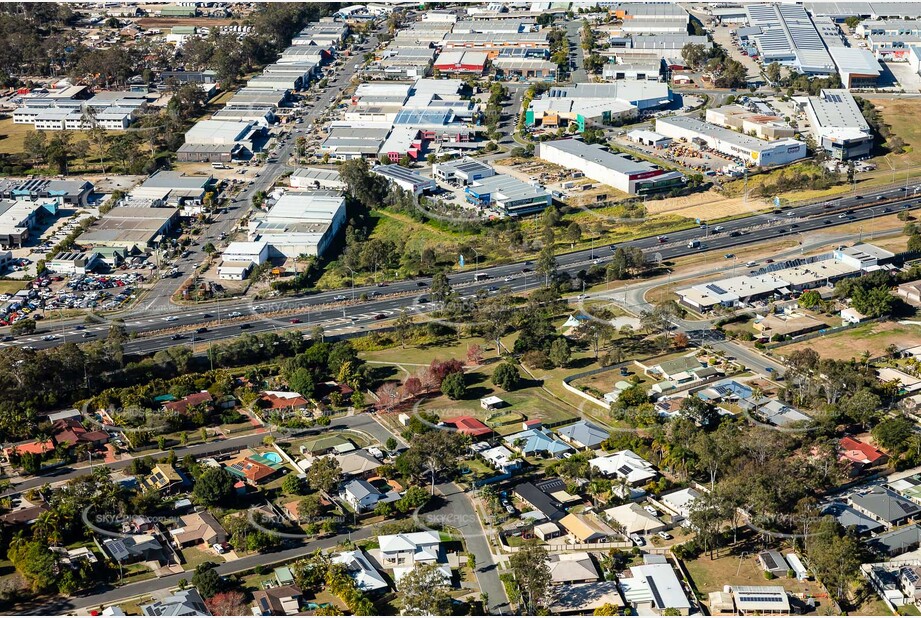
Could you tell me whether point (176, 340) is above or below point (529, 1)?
below

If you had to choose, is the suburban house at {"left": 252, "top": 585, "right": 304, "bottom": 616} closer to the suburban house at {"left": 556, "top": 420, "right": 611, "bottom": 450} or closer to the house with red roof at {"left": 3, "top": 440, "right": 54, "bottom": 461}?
the house with red roof at {"left": 3, "top": 440, "right": 54, "bottom": 461}

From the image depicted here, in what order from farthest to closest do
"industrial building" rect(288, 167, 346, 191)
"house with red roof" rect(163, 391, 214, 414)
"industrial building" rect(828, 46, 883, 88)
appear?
"industrial building" rect(828, 46, 883, 88) → "industrial building" rect(288, 167, 346, 191) → "house with red roof" rect(163, 391, 214, 414)

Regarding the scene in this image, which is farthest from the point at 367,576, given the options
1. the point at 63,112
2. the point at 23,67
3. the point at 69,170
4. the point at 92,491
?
the point at 23,67

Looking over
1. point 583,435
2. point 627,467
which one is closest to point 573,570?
point 627,467

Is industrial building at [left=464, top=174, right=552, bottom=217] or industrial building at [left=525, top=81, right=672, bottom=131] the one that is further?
industrial building at [left=525, top=81, right=672, bottom=131]

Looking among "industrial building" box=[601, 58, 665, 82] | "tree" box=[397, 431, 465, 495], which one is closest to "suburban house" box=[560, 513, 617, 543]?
"tree" box=[397, 431, 465, 495]

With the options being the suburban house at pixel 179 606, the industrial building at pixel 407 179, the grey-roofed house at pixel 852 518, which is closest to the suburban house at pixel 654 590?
the grey-roofed house at pixel 852 518

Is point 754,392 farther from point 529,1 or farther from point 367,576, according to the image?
point 529,1
